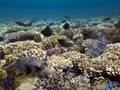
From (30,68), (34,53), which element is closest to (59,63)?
(34,53)

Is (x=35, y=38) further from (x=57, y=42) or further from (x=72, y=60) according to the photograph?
(x=72, y=60)

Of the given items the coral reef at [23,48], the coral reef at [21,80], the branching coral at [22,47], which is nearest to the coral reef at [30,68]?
the coral reef at [21,80]

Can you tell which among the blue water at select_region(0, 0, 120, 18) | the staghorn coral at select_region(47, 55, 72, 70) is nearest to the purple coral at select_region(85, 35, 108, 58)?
the staghorn coral at select_region(47, 55, 72, 70)

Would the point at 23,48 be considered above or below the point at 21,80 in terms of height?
above

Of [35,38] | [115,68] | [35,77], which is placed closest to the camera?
[35,77]

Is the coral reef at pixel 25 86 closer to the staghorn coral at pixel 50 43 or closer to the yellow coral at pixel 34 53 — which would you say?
the yellow coral at pixel 34 53

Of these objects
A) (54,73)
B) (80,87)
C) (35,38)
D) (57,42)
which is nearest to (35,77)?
(54,73)

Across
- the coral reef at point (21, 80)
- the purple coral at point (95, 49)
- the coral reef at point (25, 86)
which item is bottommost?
the coral reef at point (25, 86)

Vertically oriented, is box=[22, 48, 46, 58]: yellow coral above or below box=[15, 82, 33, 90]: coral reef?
above

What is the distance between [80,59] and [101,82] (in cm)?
100

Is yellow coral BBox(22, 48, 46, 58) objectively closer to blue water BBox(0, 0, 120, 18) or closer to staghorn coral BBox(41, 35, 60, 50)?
staghorn coral BBox(41, 35, 60, 50)

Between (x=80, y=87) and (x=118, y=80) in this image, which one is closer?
(x=80, y=87)

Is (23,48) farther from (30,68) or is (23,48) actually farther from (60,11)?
(60,11)

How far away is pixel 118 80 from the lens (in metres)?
6.30
